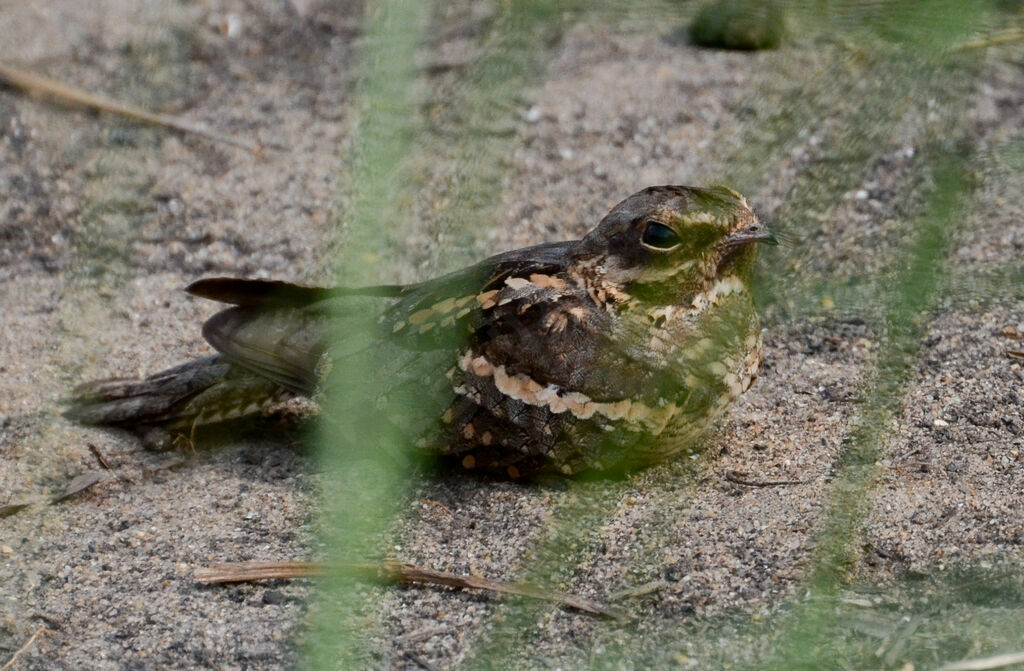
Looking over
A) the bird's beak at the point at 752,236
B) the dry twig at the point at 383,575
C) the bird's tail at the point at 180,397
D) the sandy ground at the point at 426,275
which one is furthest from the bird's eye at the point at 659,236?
the bird's tail at the point at 180,397

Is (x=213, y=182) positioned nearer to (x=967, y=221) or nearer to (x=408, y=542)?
(x=408, y=542)

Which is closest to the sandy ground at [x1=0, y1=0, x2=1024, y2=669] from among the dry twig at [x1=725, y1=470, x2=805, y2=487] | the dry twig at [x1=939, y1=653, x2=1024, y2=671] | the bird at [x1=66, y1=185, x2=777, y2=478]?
the dry twig at [x1=725, y1=470, x2=805, y2=487]

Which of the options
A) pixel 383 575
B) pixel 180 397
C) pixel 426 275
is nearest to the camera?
pixel 383 575

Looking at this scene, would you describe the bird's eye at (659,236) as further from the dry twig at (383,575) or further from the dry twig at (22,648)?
the dry twig at (22,648)

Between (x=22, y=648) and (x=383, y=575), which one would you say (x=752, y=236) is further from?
(x=22, y=648)

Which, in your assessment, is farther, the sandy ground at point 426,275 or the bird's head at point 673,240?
the bird's head at point 673,240

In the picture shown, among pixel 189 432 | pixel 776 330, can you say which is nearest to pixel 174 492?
pixel 189 432

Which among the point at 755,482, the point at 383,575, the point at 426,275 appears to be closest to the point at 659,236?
the point at 755,482
